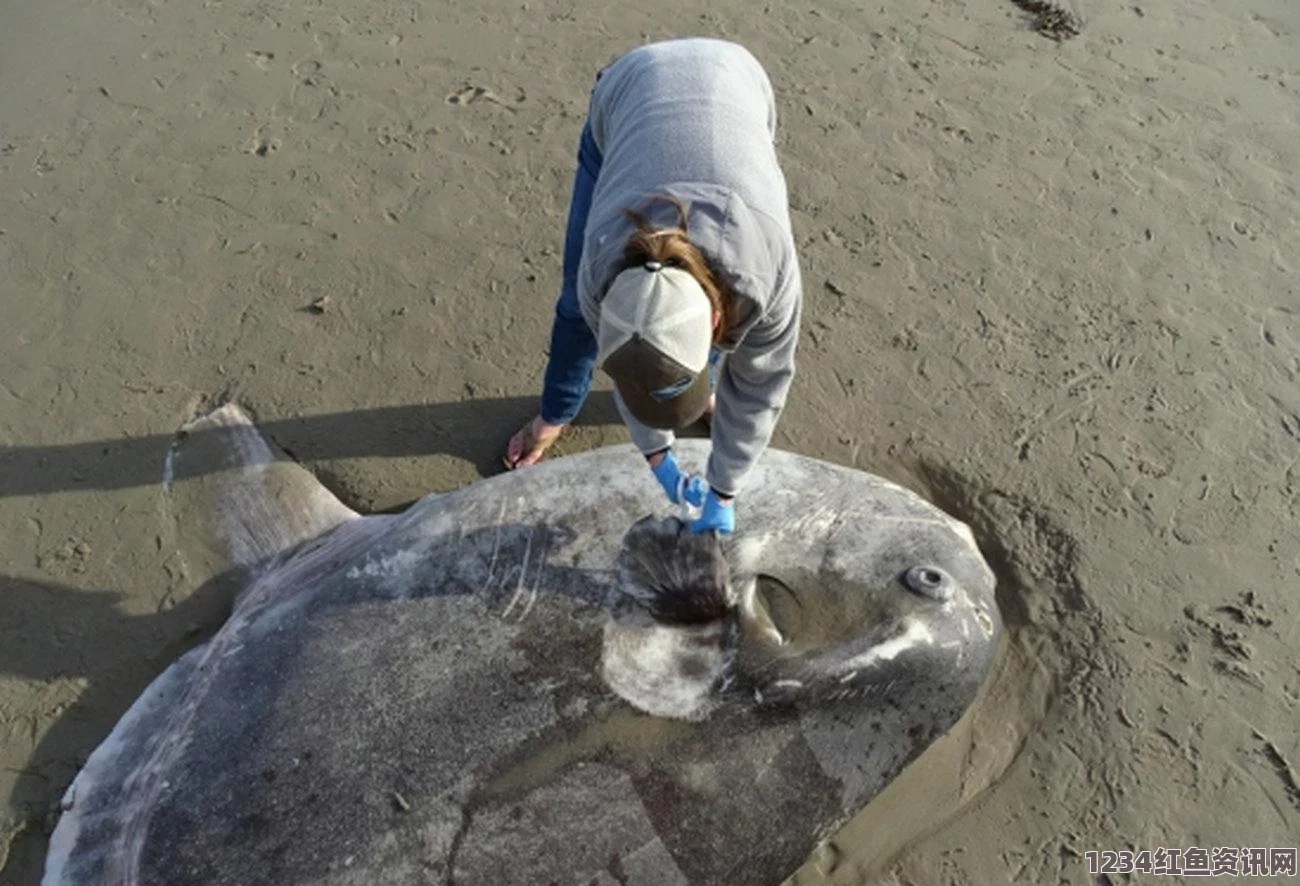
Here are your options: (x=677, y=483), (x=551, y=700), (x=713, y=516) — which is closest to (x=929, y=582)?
(x=713, y=516)

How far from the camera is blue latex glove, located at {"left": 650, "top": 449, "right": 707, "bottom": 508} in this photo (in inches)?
139

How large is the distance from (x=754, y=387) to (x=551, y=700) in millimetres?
1244

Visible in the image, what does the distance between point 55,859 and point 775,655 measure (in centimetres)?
264

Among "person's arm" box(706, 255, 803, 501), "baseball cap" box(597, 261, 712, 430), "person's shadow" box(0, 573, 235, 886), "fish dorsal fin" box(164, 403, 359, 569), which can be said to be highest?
"baseball cap" box(597, 261, 712, 430)

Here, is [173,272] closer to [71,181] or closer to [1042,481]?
[71,181]

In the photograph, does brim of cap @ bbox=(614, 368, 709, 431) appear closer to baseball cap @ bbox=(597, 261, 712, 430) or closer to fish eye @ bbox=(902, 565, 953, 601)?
baseball cap @ bbox=(597, 261, 712, 430)

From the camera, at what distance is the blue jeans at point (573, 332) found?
3725 mm

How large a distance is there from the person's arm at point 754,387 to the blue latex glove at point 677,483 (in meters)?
0.15

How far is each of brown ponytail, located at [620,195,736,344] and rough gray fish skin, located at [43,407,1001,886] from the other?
3.50 feet

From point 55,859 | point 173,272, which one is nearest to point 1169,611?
point 55,859

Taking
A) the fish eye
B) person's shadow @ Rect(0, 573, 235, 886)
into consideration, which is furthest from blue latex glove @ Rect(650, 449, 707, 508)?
person's shadow @ Rect(0, 573, 235, 886)

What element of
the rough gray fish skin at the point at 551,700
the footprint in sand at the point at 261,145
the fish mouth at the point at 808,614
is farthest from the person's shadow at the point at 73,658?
the footprint in sand at the point at 261,145

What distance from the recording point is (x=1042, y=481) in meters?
4.88

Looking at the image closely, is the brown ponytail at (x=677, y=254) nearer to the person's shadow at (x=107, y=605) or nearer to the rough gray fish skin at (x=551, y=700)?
the rough gray fish skin at (x=551, y=700)
